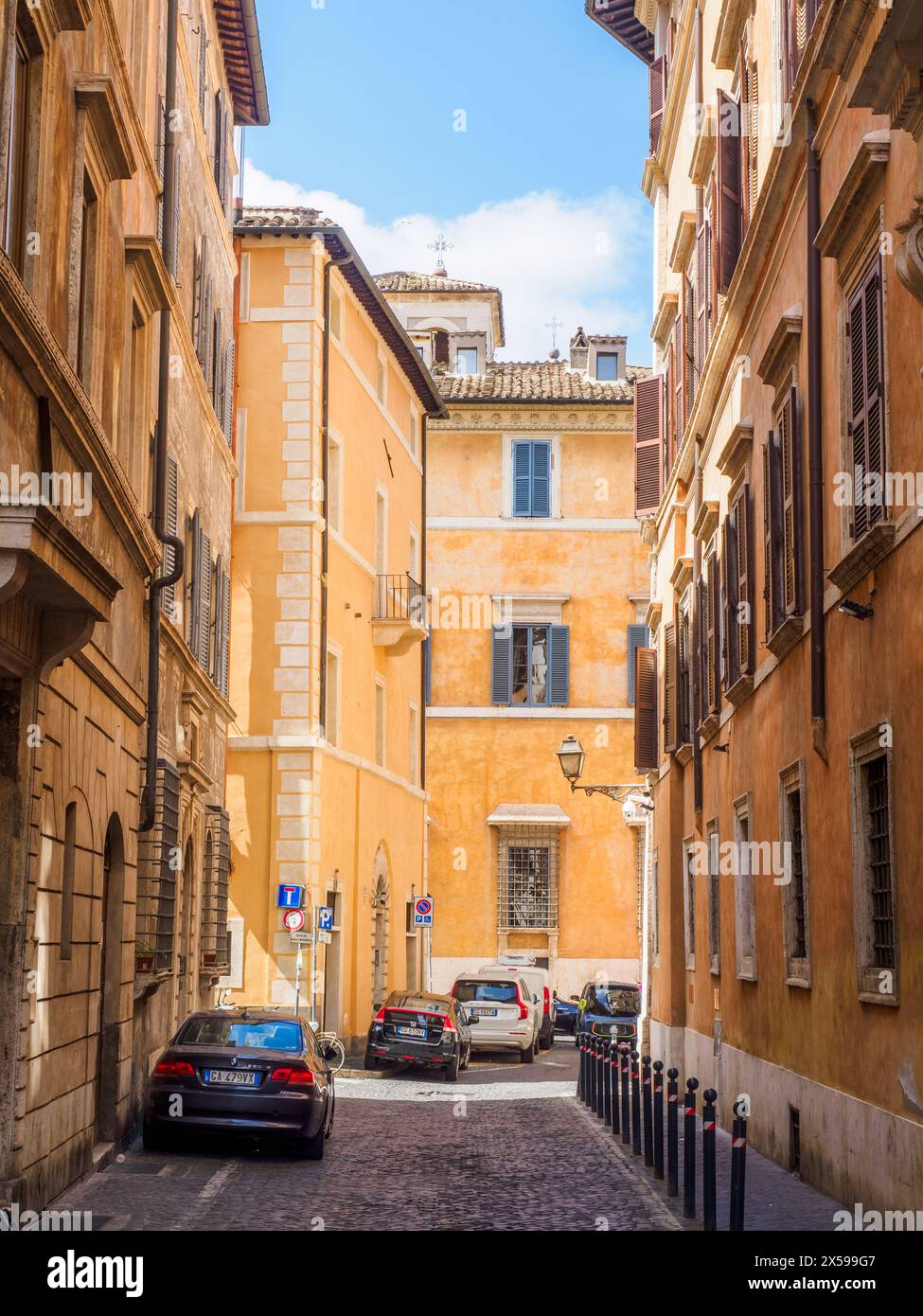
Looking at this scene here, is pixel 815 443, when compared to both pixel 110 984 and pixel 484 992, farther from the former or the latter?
pixel 484 992

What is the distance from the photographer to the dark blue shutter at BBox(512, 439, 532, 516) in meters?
50.3

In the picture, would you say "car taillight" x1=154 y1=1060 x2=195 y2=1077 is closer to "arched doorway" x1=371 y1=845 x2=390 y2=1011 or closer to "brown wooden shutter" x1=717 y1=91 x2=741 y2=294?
"brown wooden shutter" x1=717 y1=91 x2=741 y2=294

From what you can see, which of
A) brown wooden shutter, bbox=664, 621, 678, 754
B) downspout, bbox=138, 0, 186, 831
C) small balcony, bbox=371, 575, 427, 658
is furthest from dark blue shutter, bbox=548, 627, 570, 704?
downspout, bbox=138, 0, 186, 831

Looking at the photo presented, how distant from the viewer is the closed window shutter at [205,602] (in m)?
24.2

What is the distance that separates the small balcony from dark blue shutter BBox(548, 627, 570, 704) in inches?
343

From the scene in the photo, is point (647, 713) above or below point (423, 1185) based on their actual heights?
above

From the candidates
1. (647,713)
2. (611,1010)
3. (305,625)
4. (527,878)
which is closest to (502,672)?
(527,878)

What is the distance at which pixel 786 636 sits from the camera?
15.2m

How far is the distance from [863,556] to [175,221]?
428 inches

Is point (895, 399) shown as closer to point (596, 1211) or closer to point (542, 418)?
point (596, 1211)

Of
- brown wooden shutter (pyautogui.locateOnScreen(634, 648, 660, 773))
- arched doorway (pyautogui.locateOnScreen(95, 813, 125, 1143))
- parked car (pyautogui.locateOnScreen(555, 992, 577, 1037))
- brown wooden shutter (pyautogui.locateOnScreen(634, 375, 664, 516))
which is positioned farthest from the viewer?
parked car (pyautogui.locateOnScreen(555, 992, 577, 1037))

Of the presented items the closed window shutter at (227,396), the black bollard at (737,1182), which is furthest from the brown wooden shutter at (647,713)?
the black bollard at (737,1182)
